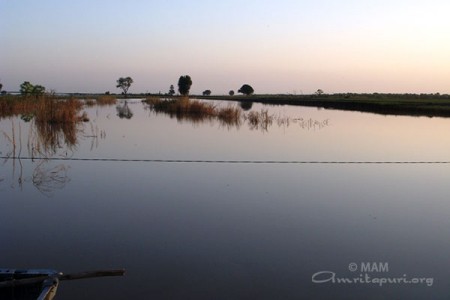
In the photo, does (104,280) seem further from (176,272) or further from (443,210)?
(443,210)

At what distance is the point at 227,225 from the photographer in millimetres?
5094

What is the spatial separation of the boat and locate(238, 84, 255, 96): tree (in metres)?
89.8

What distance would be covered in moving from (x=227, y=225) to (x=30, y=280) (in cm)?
259

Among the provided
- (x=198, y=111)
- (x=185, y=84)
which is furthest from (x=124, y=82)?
(x=198, y=111)

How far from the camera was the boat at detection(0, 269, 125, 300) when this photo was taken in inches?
110

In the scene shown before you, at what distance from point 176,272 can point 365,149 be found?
8938mm

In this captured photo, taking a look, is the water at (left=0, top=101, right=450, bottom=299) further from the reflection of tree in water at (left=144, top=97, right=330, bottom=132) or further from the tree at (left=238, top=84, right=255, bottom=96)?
the tree at (left=238, top=84, right=255, bottom=96)

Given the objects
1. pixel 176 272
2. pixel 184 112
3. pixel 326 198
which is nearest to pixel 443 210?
pixel 326 198

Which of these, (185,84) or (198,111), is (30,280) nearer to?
(198,111)

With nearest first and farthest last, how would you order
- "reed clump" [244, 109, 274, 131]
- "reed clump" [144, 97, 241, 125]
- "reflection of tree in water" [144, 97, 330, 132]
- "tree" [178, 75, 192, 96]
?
"reed clump" [244, 109, 274, 131] < "reflection of tree in water" [144, 97, 330, 132] < "reed clump" [144, 97, 241, 125] < "tree" [178, 75, 192, 96]

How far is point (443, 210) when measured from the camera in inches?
229

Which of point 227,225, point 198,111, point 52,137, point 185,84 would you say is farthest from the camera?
point 185,84

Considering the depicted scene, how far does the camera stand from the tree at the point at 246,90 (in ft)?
301

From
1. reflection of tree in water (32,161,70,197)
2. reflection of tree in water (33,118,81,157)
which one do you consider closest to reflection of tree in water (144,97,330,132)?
reflection of tree in water (33,118,81,157)
